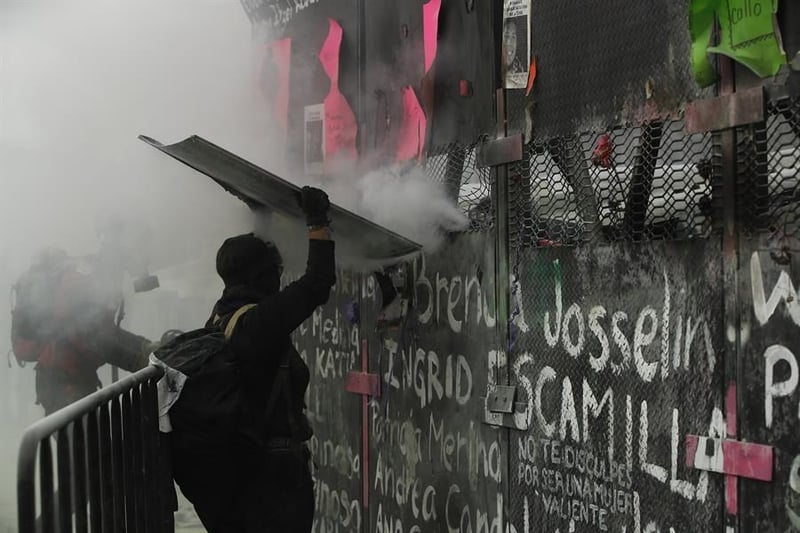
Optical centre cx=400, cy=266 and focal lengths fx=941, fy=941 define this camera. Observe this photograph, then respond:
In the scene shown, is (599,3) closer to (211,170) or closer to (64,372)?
(211,170)

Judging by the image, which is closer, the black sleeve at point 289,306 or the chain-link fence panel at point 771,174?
the chain-link fence panel at point 771,174

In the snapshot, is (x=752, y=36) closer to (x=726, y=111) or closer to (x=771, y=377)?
(x=726, y=111)

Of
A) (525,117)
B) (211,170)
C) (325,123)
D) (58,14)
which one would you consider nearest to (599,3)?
(525,117)

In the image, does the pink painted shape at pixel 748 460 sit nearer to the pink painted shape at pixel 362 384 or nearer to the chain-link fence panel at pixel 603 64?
the chain-link fence panel at pixel 603 64

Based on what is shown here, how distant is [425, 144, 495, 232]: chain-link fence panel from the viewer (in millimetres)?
4309

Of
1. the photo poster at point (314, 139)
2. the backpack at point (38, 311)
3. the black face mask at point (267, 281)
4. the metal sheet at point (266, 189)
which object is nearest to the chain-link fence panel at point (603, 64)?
the metal sheet at point (266, 189)

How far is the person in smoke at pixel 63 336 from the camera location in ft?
20.6

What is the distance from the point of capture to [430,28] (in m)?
4.64

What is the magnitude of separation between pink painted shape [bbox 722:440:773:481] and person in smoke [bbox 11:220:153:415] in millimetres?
4249

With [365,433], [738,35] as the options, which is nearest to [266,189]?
[365,433]

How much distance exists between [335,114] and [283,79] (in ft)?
2.70

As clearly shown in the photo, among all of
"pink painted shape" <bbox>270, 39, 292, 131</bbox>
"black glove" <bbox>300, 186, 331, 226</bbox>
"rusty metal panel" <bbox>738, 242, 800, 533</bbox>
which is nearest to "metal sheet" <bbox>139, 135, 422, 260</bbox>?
"black glove" <bbox>300, 186, 331, 226</bbox>

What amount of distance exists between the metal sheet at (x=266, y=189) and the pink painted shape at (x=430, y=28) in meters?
0.89

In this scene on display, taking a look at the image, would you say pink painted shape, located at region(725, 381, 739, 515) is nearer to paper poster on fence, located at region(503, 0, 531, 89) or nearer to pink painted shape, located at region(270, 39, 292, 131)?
paper poster on fence, located at region(503, 0, 531, 89)
